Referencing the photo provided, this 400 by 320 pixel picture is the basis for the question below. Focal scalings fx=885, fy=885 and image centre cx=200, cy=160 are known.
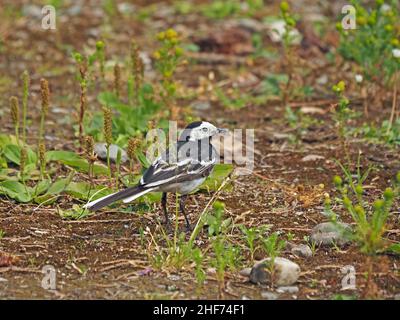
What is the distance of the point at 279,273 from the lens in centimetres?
514

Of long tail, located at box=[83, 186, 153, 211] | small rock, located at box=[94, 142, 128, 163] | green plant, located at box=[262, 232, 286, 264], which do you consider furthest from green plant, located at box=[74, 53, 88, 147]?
green plant, located at box=[262, 232, 286, 264]

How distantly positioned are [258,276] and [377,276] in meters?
0.72

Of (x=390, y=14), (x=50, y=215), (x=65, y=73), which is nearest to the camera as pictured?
(x=50, y=215)

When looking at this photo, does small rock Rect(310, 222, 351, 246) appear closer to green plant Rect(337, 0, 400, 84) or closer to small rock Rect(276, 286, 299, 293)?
small rock Rect(276, 286, 299, 293)

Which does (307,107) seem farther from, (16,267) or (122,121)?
(16,267)

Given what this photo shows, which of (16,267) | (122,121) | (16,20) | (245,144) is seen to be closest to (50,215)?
(16,267)

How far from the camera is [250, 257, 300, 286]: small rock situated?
5.14 metres

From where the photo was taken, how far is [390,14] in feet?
26.8

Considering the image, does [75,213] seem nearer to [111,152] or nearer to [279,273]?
[111,152]

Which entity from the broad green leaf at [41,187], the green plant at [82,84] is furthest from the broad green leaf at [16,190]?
the green plant at [82,84]

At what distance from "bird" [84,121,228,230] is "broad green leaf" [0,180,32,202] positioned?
26.1 inches

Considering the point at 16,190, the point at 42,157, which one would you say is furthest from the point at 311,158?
the point at 16,190
